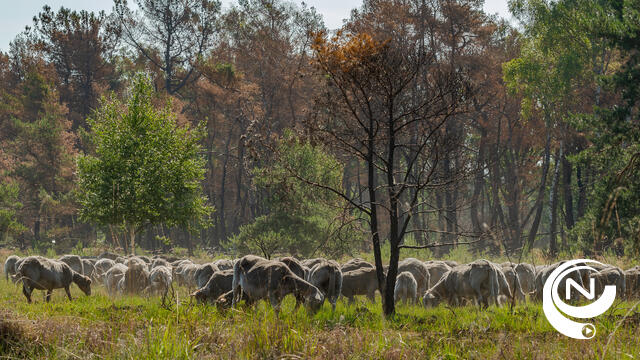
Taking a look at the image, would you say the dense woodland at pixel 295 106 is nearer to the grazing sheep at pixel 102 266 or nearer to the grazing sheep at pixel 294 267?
the grazing sheep at pixel 102 266

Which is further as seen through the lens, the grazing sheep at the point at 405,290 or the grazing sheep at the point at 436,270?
the grazing sheep at the point at 436,270

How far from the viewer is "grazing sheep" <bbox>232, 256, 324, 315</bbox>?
986 cm

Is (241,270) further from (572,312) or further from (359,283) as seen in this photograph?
(572,312)

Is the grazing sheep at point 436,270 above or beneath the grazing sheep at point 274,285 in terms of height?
beneath

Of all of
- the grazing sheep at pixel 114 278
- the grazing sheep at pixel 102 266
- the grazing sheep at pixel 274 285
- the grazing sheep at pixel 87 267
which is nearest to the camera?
the grazing sheep at pixel 274 285

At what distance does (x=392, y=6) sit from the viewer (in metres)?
37.2

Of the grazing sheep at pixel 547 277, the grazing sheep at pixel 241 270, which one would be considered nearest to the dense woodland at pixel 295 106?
the grazing sheep at pixel 547 277

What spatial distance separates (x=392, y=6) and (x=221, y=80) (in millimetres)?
13865

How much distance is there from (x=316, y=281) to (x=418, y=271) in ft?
15.0

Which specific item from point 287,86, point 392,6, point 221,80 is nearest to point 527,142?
point 392,6

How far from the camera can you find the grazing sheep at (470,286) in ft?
39.5

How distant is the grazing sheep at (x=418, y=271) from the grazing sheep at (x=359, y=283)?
1.58 metres

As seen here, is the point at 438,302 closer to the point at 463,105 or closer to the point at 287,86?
the point at 463,105

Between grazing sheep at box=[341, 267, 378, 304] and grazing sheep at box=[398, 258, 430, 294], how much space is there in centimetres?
158
